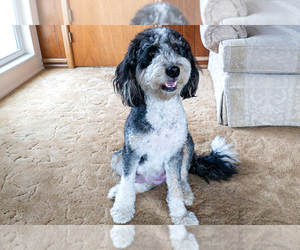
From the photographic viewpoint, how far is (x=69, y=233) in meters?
0.57

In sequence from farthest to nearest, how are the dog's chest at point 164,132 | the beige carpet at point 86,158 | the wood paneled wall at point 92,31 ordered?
1. the dog's chest at point 164,132
2. the beige carpet at point 86,158
3. the wood paneled wall at point 92,31

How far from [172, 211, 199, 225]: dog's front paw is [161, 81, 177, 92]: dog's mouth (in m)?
0.38

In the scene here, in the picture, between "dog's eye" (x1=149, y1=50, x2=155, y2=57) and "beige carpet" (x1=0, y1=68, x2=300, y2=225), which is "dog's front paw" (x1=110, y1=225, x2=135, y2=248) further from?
"dog's eye" (x1=149, y1=50, x2=155, y2=57)

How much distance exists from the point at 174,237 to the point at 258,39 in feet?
1.81

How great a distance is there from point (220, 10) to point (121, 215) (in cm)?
60

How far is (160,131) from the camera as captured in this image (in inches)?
32.6

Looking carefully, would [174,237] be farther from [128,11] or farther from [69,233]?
[128,11]

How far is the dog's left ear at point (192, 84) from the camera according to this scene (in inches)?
25.8

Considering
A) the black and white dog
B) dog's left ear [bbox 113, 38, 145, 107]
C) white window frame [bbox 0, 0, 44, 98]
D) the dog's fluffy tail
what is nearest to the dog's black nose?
the black and white dog

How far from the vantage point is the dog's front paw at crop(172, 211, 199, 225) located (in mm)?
617

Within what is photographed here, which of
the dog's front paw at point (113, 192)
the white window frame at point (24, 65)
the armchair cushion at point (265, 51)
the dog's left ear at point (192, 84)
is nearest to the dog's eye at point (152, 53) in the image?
the dog's left ear at point (192, 84)

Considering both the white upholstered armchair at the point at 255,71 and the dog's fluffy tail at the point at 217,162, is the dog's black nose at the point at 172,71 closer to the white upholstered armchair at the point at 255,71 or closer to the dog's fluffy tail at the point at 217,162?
the white upholstered armchair at the point at 255,71

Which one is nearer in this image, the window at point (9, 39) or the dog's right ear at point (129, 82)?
the window at point (9, 39)

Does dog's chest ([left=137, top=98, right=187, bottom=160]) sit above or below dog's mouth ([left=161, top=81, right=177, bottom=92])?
below
